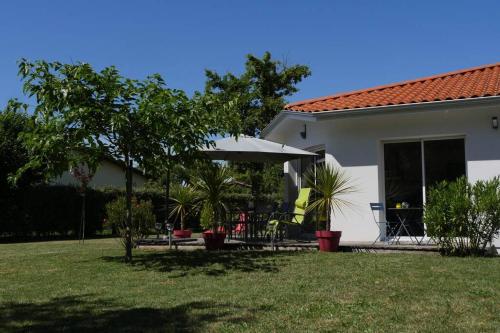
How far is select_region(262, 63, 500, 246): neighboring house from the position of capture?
10430 mm

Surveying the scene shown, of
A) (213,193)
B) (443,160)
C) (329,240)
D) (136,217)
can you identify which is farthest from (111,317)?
(136,217)

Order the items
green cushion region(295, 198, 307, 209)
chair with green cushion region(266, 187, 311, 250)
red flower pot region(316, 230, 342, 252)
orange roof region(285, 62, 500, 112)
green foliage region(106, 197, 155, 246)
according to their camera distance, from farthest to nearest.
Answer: green foliage region(106, 197, 155, 246), green cushion region(295, 198, 307, 209), chair with green cushion region(266, 187, 311, 250), orange roof region(285, 62, 500, 112), red flower pot region(316, 230, 342, 252)

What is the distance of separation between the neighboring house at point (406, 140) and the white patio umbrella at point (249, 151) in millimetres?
846

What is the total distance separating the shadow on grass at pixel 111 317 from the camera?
488 cm

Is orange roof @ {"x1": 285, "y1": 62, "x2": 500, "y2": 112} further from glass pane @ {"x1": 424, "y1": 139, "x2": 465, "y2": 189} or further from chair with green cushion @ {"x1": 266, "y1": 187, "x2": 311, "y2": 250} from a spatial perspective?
chair with green cushion @ {"x1": 266, "y1": 187, "x2": 311, "y2": 250}

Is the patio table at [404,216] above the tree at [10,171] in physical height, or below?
below

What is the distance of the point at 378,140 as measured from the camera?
11.4 meters

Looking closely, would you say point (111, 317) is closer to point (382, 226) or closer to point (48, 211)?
point (382, 226)

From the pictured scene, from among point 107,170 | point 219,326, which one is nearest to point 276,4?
point 219,326

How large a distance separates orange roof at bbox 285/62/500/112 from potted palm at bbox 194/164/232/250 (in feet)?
8.91

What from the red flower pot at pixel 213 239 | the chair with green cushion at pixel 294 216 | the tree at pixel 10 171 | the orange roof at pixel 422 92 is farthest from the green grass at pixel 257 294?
the tree at pixel 10 171

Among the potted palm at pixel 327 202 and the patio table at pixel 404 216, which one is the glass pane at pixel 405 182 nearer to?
the patio table at pixel 404 216

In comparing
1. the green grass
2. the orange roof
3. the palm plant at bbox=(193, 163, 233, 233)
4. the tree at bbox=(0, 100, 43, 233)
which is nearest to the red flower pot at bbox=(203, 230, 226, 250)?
the palm plant at bbox=(193, 163, 233, 233)

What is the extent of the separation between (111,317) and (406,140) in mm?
8069
